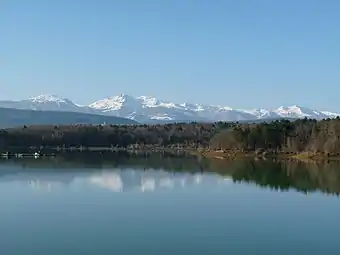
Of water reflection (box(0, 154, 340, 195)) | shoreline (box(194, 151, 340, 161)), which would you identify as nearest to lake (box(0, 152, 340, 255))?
water reflection (box(0, 154, 340, 195))

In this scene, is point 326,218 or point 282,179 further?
point 282,179

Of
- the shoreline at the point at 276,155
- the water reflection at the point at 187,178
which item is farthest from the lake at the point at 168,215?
the shoreline at the point at 276,155

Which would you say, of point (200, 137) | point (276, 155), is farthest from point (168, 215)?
point (200, 137)

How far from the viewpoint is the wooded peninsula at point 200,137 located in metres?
54.0

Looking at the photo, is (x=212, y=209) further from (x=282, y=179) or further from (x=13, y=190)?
(x=282, y=179)

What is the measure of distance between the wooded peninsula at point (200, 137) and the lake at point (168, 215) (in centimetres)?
2243

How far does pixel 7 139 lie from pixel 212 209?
71.8 metres

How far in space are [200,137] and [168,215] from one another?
75.8m

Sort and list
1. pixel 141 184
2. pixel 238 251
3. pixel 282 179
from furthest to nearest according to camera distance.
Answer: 1. pixel 282 179
2. pixel 141 184
3. pixel 238 251

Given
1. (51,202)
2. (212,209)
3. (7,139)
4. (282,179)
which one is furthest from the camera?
(7,139)

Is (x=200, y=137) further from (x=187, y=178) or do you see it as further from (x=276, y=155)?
(x=187, y=178)

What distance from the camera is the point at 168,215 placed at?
18.4 metres

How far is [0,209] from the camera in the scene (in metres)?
19.4

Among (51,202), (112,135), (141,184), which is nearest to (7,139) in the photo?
(112,135)
